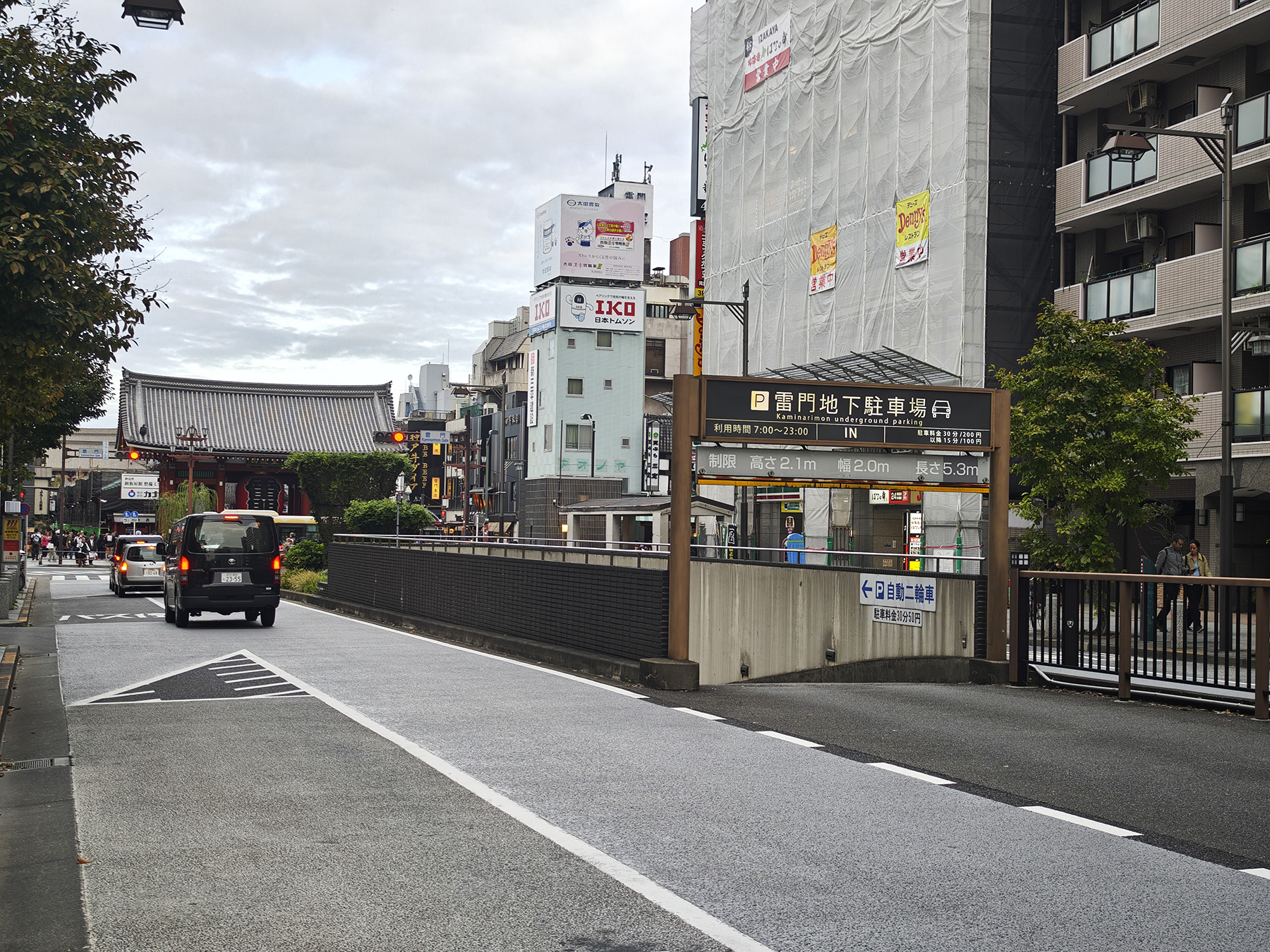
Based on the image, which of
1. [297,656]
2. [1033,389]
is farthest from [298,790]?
[1033,389]

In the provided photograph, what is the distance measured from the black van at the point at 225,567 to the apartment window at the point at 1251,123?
22.8 meters

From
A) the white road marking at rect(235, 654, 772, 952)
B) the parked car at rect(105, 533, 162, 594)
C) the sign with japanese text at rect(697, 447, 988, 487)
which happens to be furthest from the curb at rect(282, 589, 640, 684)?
the parked car at rect(105, 533, 162, 594)

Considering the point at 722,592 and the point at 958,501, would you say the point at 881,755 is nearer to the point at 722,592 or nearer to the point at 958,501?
the point at 722,592

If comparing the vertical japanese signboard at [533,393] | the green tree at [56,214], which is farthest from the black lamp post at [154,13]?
the vertical japanese signboard at [533,393]

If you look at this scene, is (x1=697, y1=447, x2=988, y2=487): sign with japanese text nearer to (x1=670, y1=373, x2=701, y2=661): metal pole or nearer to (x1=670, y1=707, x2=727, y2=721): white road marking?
(x1=670, y1=373, x2=701, y2=661): metal pole

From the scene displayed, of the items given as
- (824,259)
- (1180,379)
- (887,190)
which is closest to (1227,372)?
(1180,379)

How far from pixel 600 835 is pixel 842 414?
8919mm

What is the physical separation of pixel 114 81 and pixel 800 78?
1466 inches

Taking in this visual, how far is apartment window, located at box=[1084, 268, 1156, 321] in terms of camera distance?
31.4 metres

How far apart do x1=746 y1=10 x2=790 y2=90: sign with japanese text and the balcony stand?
12945mm

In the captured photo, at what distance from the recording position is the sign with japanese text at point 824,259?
4284cm

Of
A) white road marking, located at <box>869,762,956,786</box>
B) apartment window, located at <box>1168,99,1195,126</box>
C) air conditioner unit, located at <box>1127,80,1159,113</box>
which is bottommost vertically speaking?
white road marking, located at <box>869,762,956,786</box>

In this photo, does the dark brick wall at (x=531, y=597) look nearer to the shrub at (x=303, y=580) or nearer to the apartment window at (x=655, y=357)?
the shrub at (x=303, y=580)

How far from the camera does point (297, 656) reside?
17.0m
